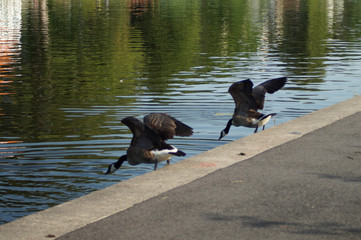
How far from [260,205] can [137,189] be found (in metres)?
1.17

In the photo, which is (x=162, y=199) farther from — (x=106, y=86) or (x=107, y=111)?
(x=106, y=86)

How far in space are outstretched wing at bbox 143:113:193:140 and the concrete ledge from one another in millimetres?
376

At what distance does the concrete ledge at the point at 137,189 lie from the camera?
567 cm

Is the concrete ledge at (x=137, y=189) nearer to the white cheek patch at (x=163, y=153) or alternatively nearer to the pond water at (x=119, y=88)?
the white cheek patch at (x=163, y=153)

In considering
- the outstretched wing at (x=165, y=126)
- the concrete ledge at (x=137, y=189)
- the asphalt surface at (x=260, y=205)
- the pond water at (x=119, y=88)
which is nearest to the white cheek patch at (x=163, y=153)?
the outstretched wing at (x=165, y=126)

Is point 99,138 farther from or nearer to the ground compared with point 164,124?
nearer to the ground

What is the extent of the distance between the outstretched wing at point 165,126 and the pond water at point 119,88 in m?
1.22

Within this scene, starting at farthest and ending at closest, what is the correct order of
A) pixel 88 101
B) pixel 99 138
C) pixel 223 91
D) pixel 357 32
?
pixel 357 32 < pixel 223 91 < pixel 88 101 < pixel 99 138

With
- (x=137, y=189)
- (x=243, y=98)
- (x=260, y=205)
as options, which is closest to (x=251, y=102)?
(x=243, y=98)

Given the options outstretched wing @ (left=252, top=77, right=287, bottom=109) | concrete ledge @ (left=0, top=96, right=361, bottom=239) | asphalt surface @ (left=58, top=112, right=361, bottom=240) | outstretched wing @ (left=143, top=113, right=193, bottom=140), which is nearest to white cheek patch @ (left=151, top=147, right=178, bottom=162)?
outstretched wing @ (left=143, top=113, right=193, bottom=140)

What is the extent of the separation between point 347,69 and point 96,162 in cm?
1268

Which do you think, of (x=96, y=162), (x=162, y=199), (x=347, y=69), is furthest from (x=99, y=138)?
(x=347, y=69)

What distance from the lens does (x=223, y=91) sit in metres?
16.8

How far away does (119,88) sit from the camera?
17.5 meters
